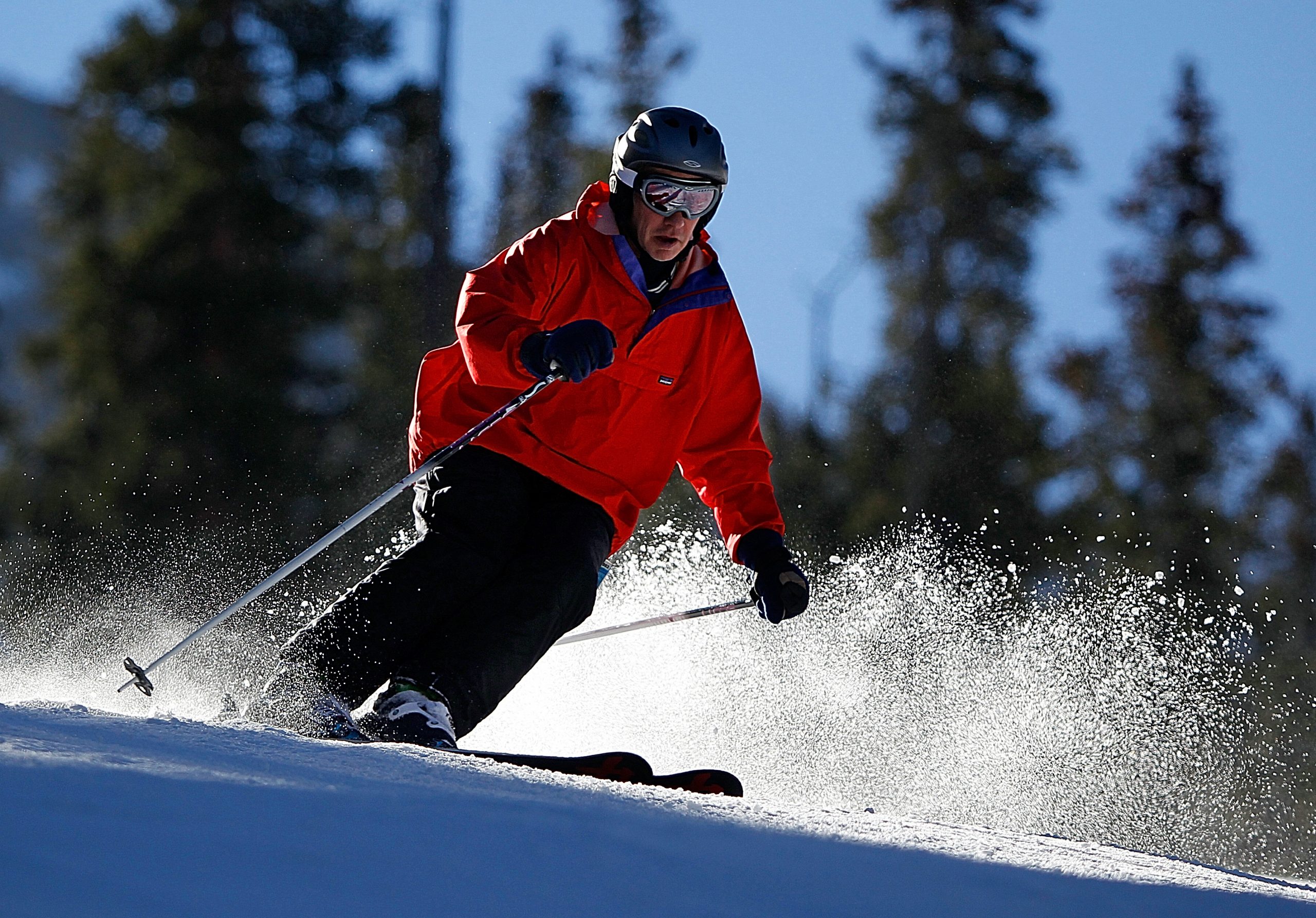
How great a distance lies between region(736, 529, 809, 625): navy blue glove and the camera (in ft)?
11.3

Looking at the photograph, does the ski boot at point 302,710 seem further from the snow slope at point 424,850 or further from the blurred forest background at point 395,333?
the blurred forest background at point 395,333

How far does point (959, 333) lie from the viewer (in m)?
20.2

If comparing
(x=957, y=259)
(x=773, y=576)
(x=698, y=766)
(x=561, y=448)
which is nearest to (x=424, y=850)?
(x=561, y=448)

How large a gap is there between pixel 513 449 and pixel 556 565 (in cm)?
39

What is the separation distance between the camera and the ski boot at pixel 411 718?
2.59 meters

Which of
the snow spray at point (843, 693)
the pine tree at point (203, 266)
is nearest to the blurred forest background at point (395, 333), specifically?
the pine tree at point (203, 266)

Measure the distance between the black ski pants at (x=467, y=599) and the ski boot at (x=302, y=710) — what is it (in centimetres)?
6

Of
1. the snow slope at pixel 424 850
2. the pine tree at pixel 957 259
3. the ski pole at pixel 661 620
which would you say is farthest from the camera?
the pine tree at pixel 957 259

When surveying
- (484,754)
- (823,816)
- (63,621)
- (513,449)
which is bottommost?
(823,816)

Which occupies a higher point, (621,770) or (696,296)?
(696,296)

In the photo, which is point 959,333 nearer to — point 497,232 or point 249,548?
point 497,232

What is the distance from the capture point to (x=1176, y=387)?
792 inches

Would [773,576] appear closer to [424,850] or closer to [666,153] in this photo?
[666,153]

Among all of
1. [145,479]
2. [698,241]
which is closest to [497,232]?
[145,479]
